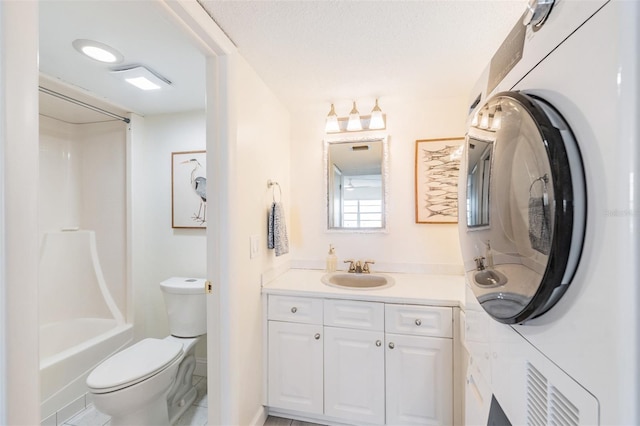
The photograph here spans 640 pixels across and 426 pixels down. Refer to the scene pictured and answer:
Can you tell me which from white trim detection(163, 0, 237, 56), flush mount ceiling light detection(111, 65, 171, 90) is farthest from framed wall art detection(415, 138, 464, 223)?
flush mount ceiling light detection(111, 65, 171, 90)

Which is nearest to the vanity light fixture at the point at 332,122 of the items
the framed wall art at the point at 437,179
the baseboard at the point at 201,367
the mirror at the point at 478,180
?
the framed wall art at the point at 437,179

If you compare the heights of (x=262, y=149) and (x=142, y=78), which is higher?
(x=142, y=78)

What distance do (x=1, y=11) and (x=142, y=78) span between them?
1412 mm

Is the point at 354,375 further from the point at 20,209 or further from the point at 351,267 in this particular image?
the point at 20,209

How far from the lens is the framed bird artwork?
2.24 meters

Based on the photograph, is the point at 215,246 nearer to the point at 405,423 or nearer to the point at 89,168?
the point at 405,423

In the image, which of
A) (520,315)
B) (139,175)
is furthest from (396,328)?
(139,175)

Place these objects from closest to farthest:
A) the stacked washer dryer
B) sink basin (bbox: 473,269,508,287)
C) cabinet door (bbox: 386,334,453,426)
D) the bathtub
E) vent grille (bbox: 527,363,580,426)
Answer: the stacked washer dryer → vent grille (bbox: 527,363,580,426) → sink basin (bbox: 473,269,508,287) → cabinet door (bbox: 386,334,453,426) → the bathtub

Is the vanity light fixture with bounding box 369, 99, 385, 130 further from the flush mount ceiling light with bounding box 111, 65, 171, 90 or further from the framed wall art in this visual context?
the flush mount ceiling light with bounding box 111, 65, 171, 90

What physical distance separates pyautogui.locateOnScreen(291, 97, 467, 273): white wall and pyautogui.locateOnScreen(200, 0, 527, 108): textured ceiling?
0.73 ft

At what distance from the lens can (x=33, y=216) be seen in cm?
55

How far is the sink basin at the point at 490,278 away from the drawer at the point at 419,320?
712 millimetres

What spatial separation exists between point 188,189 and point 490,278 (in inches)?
89.1

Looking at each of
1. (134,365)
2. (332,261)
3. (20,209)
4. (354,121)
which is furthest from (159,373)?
(354,121)
